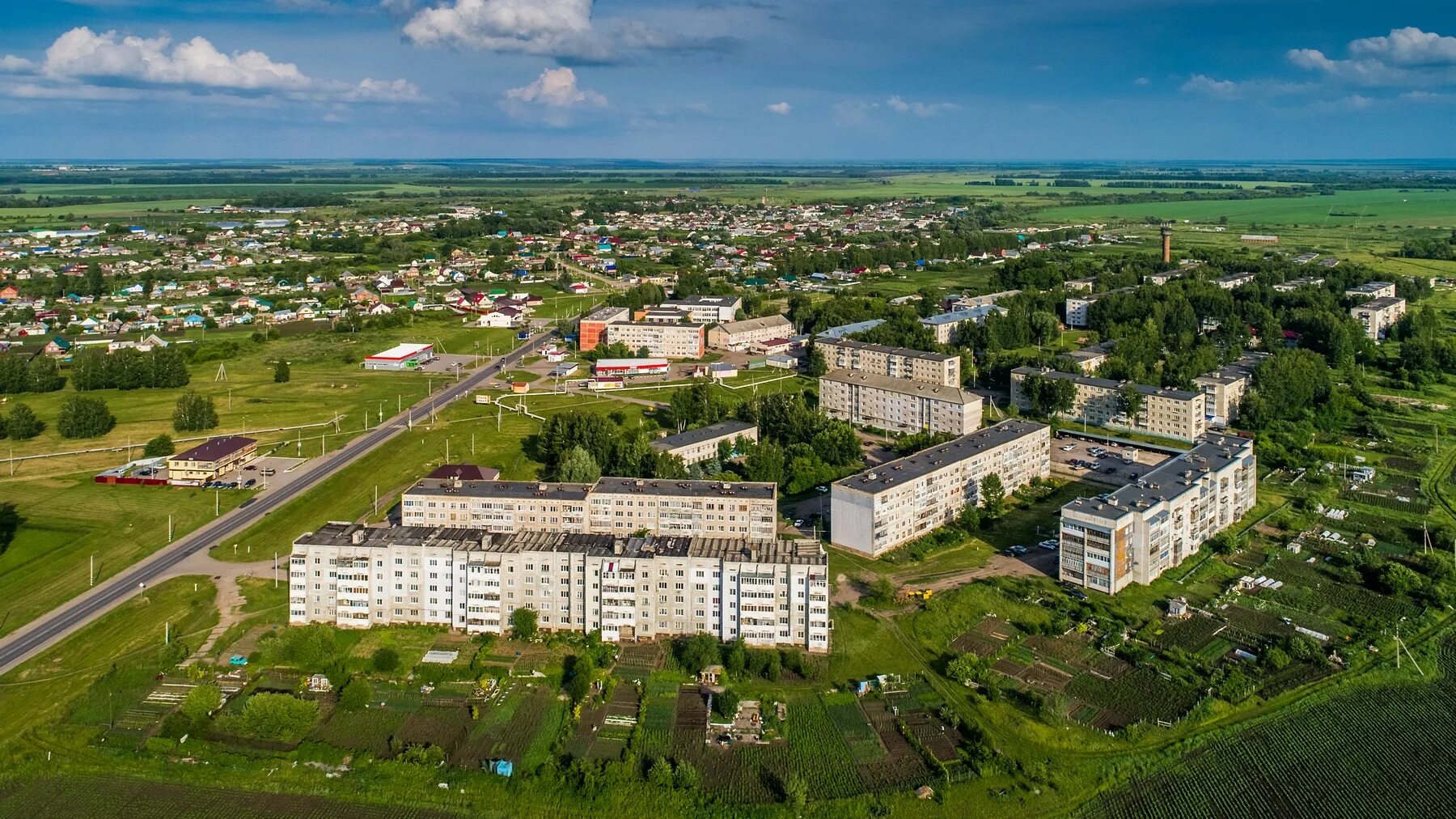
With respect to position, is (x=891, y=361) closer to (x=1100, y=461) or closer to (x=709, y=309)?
(x=1100, y=461)

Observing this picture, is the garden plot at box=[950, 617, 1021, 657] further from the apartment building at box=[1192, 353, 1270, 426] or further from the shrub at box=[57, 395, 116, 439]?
the shrub at box=[57, 395, 116, 439]

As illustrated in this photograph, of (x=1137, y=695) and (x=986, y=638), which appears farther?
(x=986, y=638)

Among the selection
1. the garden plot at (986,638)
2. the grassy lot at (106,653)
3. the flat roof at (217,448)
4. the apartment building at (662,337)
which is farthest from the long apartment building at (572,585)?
the apartment building at (662,337)

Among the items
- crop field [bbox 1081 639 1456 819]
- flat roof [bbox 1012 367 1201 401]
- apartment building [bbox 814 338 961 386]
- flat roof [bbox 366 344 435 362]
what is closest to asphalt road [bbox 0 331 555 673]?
flat roof [bbox 366 344 435 362]

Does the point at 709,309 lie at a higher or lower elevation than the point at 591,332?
higher

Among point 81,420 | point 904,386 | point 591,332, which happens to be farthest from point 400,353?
point 904,386

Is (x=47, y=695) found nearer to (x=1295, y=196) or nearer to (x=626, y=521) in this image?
(x=626, y=521)

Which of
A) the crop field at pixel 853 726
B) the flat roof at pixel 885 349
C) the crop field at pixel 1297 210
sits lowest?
the crop field at pixel 853 726

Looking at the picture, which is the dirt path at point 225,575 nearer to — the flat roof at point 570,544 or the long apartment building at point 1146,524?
the flat roof at point 570,544

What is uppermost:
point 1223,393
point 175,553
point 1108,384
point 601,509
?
point 1108,384
